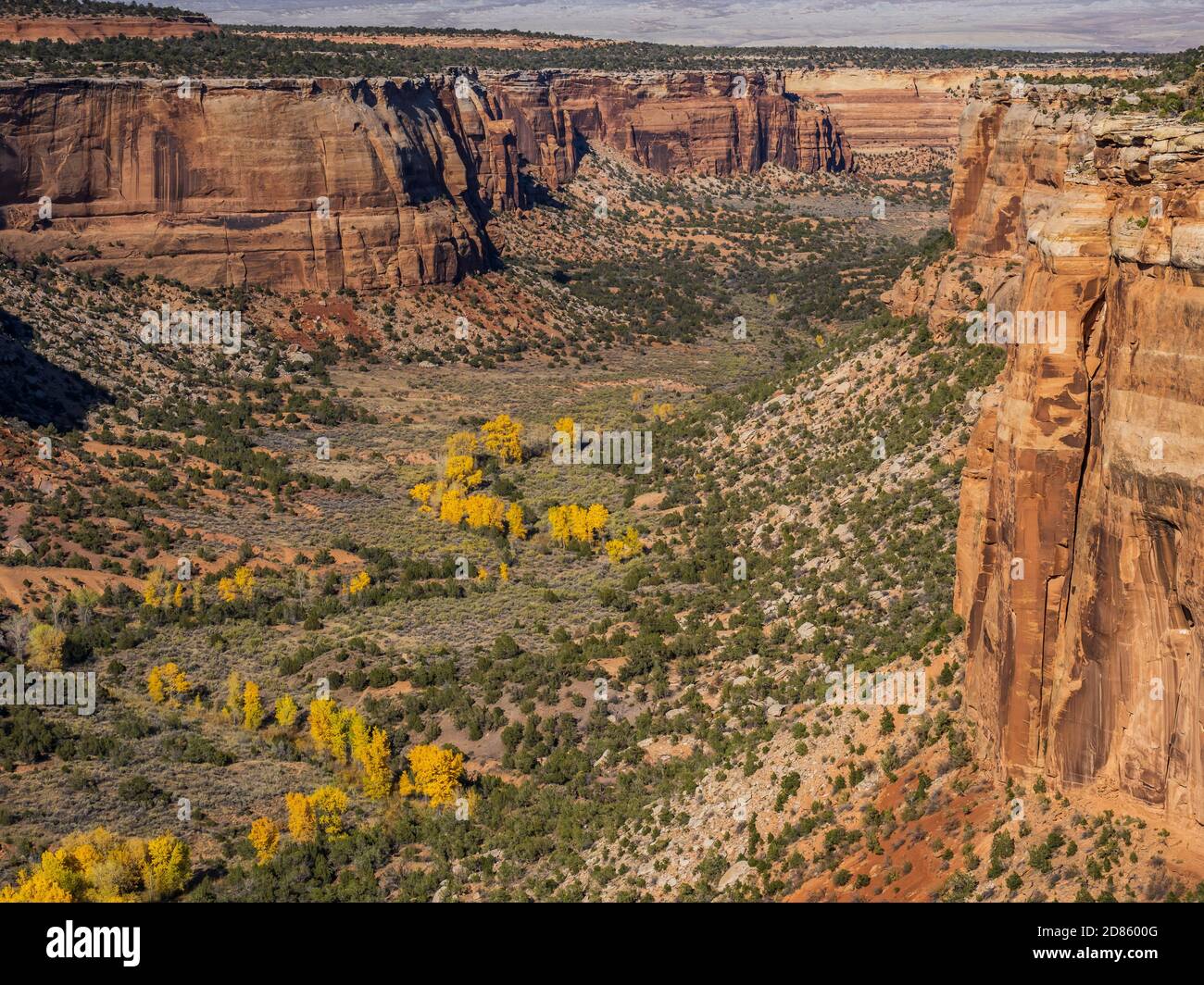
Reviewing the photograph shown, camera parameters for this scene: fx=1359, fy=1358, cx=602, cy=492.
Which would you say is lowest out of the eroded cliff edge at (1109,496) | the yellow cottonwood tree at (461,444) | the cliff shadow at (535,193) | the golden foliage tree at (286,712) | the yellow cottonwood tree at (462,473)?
the golden foliage tree at (286,712)

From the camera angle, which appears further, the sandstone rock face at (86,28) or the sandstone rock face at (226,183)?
the sandstone rock face at (86,28)

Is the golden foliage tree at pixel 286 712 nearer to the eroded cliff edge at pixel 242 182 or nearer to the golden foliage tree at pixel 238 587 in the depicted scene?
the golden foliage tree at pixel 238 587

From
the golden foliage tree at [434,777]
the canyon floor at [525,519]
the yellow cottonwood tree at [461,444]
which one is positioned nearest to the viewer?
the canyon floor at [525,519]

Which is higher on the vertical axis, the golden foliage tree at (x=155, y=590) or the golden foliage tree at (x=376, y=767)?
the golden foliage tree at (x=155, y=590)

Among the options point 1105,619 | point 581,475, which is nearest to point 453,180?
point 581,475

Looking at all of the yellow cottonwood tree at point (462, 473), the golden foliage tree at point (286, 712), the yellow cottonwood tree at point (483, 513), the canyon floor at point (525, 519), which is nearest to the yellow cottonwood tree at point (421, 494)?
the canyon floor at point (525, 519)

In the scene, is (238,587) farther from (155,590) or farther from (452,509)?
(452,509)

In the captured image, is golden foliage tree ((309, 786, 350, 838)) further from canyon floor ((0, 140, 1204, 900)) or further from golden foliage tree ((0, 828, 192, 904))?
golden foliage tree ((0, 828, 192, 904))

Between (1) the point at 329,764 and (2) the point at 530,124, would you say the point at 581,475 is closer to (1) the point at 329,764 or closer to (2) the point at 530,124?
(1) the point at 329,764
